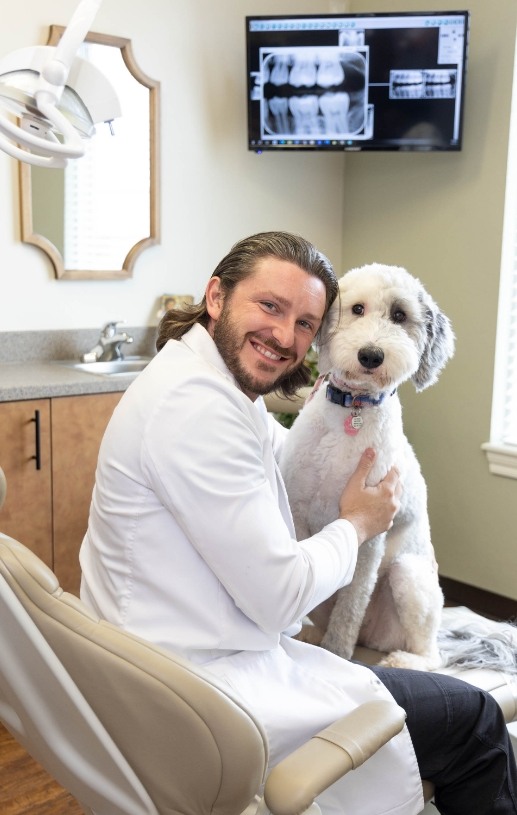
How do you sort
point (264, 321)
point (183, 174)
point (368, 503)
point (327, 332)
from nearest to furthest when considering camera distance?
point (264, 321), point (368, 503), point (327, 332), point (183, 174)

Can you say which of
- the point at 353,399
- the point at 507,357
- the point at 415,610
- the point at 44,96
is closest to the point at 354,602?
the point at 415,610

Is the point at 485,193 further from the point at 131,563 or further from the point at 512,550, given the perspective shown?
the point at 131,563

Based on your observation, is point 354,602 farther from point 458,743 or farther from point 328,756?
point 328,756

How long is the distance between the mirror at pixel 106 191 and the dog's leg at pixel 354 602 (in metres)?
1.94

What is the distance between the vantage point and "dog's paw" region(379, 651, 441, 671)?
1.73 meters

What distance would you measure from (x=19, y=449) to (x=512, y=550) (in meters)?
1.93

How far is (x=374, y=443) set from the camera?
167cm

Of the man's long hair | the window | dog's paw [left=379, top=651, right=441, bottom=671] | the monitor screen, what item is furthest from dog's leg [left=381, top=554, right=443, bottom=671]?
the monitor screen

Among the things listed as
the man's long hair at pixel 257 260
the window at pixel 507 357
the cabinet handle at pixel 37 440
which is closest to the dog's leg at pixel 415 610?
the man's long hair at pixel 257 260

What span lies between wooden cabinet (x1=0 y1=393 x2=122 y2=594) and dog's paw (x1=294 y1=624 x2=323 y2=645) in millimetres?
1161

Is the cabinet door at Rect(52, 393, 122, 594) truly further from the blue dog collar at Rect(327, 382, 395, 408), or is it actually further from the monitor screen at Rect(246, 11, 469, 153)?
the monitor screen at Rect(246, 11, 469, 153)

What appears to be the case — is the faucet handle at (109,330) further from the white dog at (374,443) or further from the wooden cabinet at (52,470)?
the white dog at (374,443)

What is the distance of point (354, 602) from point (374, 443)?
32 cm

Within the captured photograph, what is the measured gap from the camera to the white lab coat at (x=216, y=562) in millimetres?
1172
